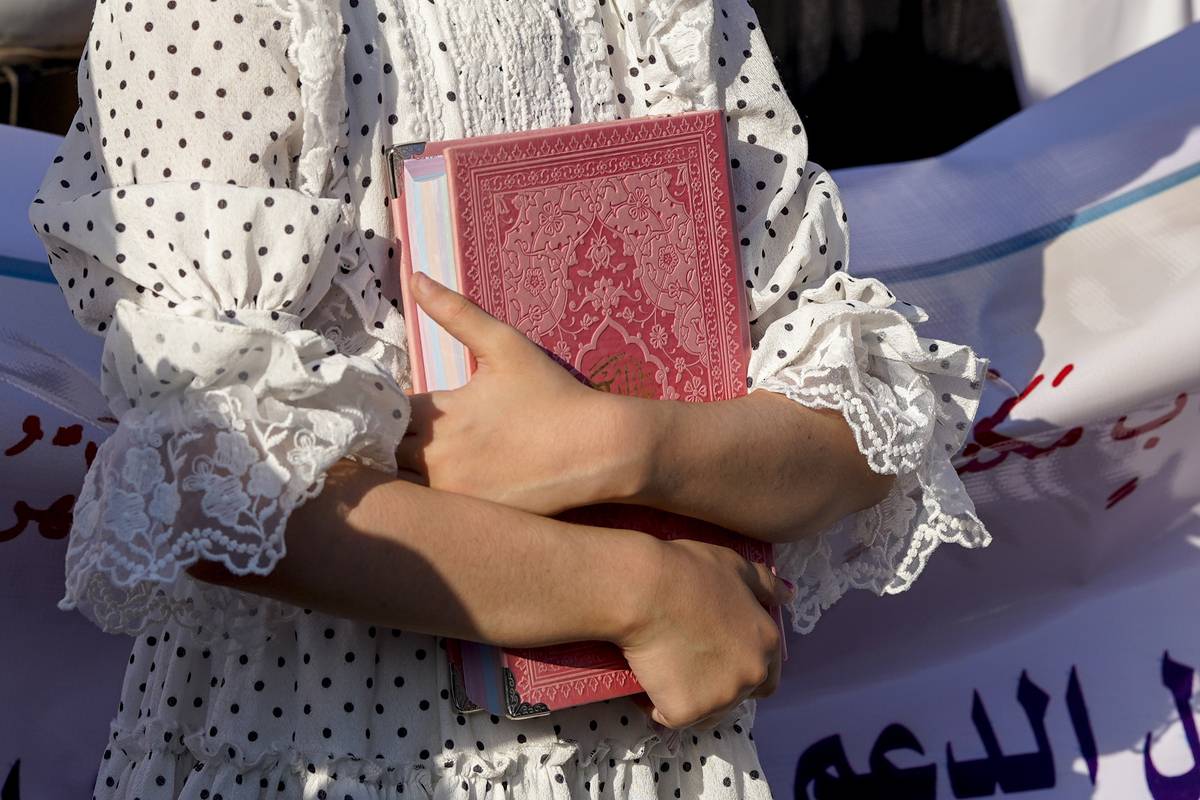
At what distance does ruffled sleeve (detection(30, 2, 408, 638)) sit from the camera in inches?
30.3

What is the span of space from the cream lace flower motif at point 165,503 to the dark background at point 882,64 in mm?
Answer: 1524

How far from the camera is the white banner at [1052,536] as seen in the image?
1552 millimetres

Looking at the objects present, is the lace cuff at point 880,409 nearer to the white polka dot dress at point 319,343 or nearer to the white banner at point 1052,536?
the white polka dot dress at point 319,343

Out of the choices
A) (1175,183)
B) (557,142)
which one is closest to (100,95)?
(557,142)

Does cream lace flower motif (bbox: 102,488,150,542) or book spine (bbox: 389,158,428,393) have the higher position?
book spine (bbox: 389,158,428,393)

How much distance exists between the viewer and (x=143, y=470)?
30.6 inches

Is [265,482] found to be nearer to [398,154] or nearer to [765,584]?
[398,154]

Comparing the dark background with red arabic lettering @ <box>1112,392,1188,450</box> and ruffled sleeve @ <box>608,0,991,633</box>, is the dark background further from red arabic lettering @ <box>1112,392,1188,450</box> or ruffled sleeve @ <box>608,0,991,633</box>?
ruffled sleeve @ <box>608,0,991,633</box>

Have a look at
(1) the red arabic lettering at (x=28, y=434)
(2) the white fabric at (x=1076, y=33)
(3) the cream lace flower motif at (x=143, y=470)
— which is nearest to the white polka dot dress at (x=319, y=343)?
(3) the cream lace flower motif at (x=143, y=470)

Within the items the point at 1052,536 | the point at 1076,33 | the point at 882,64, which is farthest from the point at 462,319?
the point at 882,64

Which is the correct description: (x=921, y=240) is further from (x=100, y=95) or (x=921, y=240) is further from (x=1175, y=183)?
(x=100, y=95)

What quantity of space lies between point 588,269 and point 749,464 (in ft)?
0.53

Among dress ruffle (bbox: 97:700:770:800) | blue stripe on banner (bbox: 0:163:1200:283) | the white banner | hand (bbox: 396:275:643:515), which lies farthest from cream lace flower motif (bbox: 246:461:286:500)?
blue stripe on banner (bbox: 0:163:1200:283)

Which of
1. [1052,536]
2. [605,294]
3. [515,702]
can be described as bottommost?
[1052,536]
